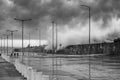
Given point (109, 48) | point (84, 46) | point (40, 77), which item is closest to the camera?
point (40, 77)

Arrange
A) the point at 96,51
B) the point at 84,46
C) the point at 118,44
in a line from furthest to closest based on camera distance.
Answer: the point at 84,46
the point at 96,51
the point at 118,44

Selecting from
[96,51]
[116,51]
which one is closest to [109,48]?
[116,51]

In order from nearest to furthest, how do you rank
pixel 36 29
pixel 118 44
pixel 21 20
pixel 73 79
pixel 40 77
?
pixel 40 77, pixel 73 79, pixel 21 20, pixel 36 29, pixel 118 44

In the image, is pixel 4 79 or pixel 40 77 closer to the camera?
pixel 40 77

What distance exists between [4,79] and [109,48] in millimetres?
134362

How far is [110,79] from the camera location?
2888cm

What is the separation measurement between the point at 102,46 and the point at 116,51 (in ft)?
58.8

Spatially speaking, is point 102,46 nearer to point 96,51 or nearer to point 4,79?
point 96,51

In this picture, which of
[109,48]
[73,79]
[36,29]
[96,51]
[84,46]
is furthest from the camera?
[84,46]

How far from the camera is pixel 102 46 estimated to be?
167625 millimetres

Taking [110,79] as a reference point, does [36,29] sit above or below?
above

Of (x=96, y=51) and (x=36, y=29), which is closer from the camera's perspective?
(x=36, y=29)

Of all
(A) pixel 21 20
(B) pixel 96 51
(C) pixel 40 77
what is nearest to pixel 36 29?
(A) pixel 21 20

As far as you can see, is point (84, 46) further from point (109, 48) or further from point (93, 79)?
point (93, 79)
